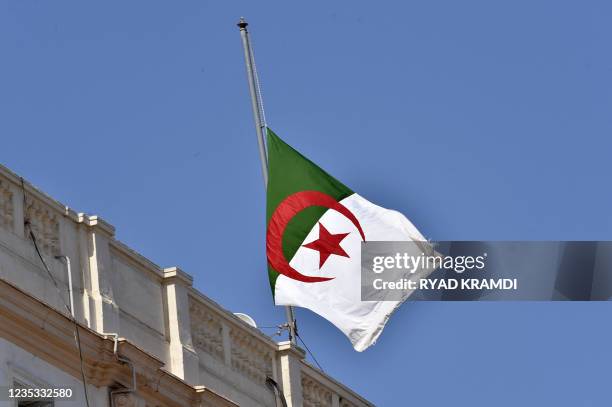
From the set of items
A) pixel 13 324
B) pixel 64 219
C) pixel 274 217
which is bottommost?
pixel 13 324

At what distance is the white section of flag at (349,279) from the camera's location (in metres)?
38.2

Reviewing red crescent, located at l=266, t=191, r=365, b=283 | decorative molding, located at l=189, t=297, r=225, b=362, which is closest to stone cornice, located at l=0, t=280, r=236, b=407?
decorative molding, located at l=189, t=297, r=225, b=362

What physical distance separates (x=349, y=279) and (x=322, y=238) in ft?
2.89

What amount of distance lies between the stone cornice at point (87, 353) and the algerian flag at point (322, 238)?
4985mm

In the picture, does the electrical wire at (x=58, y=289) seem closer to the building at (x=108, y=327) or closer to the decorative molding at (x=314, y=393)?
the building at (x=108, y=327)

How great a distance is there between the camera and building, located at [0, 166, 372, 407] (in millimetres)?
30125

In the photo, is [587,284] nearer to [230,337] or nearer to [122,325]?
[230,337]

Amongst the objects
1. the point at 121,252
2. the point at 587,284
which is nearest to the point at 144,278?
the point at 121,252

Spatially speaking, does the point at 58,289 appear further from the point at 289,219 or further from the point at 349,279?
the point at 349,279

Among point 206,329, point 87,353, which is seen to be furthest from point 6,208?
point 206,329

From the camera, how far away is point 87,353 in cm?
3095

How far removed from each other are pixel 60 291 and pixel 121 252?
72.3 inches

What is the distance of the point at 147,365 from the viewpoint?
32062 millimetres

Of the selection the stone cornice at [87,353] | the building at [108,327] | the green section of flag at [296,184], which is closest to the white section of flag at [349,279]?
the green section of flag at [296,184]
